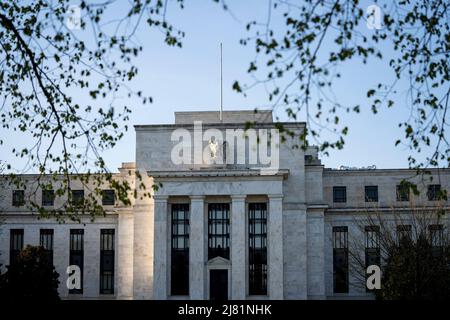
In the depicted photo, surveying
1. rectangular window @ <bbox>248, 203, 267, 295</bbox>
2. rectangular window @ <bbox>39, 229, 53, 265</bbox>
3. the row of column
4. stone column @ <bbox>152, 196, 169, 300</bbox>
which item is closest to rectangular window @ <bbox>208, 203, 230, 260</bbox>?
the row of column

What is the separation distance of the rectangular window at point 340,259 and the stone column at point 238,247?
876 cm

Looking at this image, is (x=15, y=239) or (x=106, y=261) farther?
(x=15, y=239)

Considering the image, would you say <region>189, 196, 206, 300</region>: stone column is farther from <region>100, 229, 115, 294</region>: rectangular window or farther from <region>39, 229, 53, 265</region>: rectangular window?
<region>39, 229, 53, 265</region>: rectangular window

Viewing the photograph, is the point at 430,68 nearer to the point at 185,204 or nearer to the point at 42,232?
the point at 185,204

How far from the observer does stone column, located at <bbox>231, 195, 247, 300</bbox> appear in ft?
185

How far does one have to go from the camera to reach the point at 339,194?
62969 mm

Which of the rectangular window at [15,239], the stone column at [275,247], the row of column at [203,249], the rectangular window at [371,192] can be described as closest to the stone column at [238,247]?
the row of column at [203,249]

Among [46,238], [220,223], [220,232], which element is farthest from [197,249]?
[46,238]

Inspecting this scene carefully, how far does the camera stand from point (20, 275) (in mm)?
48562

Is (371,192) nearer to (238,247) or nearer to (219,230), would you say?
(238,247)

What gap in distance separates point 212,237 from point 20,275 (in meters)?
15.4

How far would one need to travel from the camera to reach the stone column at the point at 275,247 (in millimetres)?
56531

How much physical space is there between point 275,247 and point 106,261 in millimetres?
14996

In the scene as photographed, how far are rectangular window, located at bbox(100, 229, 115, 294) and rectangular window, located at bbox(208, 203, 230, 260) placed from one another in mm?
9743
